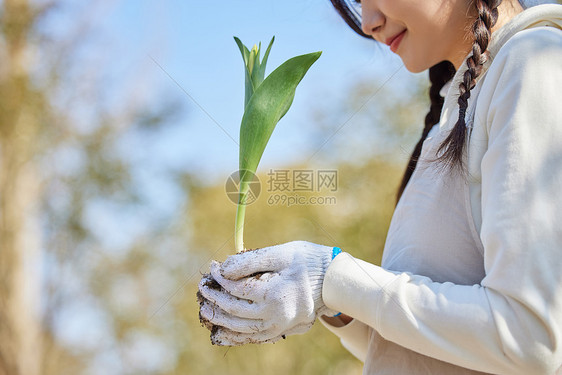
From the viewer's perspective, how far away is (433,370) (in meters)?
0.62

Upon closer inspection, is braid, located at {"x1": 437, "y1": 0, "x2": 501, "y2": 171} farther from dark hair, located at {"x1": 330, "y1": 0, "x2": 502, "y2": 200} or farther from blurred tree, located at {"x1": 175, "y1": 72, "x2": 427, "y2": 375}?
blurred tree, located at {"x1": 175, "y1": 72, "x2": 427, "y2": 375}

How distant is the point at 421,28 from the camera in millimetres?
738

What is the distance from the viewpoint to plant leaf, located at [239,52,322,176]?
78 cm

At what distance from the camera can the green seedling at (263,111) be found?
78 centimetres

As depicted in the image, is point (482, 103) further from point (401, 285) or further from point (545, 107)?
point (401, 285)

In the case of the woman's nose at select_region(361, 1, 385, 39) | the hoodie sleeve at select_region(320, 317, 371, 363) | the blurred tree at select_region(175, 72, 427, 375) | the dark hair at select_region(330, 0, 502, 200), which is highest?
the woman's nose at select_region(361, 1, 385, 39)

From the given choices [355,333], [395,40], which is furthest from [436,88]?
[355,333]

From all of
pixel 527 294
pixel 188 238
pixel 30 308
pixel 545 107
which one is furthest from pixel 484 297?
pixel 188 238

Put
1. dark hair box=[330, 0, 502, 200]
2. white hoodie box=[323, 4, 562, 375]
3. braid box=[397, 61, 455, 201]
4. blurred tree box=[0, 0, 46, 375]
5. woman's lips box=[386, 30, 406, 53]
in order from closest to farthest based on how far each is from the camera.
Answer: white hoodie box=[323, 4, 562, 375]
dark hair box=[330, 0, 502, 200]
woman's lips box=[386, 30, 406, 53]
braid box=[397, 61, 455, 201]
blurred tree box=[0, 0, 46, 375]

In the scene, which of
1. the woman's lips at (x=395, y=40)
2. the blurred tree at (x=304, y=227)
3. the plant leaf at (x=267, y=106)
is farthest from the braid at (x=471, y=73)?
the blurred tree at (x=304, y=227)

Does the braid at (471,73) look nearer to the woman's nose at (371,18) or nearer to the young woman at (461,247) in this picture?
the young woman at (461,247)

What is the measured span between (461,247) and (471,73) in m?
0.22

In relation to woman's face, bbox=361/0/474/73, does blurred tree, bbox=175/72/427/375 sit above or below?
below

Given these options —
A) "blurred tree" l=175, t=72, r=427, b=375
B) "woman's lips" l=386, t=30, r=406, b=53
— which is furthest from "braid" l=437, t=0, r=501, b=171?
"blurred tree" l=175, t=72, r=427, b=375
